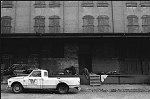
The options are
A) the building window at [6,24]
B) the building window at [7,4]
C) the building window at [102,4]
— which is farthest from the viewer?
the building window at [102,4]

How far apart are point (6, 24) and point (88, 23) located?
423 inches

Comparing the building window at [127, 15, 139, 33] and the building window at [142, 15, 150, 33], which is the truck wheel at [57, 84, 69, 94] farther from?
the building window at [142, 15, 150, 33]

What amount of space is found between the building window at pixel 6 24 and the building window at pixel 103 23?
11.7 m

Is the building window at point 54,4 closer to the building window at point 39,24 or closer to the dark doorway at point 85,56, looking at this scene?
the building window at point 39,24

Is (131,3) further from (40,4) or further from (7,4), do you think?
(7,4)

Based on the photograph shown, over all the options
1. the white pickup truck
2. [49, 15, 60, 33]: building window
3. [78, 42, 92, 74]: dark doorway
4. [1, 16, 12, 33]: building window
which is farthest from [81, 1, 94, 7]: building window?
the white pickup truck

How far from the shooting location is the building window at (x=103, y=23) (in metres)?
24.2

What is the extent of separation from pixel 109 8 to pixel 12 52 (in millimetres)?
13770

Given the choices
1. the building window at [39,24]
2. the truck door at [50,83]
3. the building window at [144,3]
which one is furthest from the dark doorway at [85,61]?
the building window at [144,3]

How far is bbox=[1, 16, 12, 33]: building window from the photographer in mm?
24078

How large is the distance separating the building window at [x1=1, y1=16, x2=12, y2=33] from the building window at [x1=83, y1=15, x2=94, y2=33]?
9774mm

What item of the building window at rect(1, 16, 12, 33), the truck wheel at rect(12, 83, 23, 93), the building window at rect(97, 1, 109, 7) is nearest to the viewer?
the truck wheel at rect(12, 83, 23, 93)

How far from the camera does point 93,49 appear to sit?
74.6ft

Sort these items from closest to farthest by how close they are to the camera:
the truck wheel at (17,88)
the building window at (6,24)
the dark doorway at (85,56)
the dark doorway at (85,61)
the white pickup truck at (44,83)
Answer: the white pickup truck at (44,83)
the truck wheel at (17,88)
the dark doorway at (85,56)
the dark doorway at (85,61)
the building window at (6,24)
